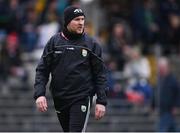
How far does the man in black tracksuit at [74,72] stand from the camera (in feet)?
37.7

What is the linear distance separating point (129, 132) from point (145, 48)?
3.24 m

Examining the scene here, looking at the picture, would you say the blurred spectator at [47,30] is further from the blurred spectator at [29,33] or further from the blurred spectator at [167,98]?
the blurred spectator at [167,98]

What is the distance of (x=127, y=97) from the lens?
1986 centimetres

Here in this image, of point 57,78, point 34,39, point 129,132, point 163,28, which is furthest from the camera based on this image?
point 163,28

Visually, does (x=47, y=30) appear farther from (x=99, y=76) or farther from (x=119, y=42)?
(x=99, y=76)

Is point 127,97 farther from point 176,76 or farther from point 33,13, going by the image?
point 33,13

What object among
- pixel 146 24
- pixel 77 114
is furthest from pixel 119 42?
pixel 77 114

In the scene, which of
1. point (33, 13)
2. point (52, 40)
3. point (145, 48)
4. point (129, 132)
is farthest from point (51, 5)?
point (52, 40)

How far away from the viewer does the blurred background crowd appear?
19.7 meters

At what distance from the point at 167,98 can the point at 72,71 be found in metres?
8.19

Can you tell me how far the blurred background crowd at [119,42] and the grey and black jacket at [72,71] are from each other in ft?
25.2

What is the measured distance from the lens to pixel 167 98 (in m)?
19.5

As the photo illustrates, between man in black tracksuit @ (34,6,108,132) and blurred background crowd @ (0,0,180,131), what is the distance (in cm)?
771

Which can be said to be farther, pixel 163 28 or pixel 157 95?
pixel 163 28
